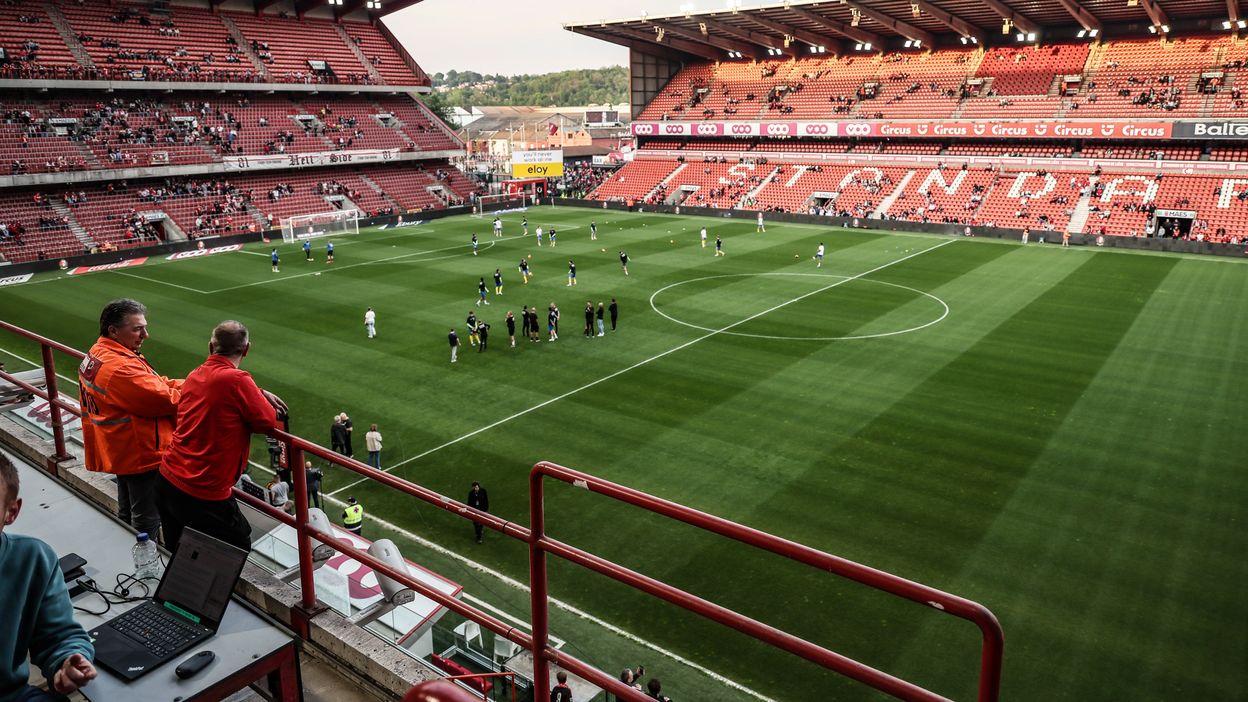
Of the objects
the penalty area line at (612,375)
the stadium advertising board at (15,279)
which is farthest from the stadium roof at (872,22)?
the stadium advertising board at (15,279)

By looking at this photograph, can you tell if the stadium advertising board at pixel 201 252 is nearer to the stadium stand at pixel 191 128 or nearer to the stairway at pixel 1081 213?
the stadium stand at pixel 191 128

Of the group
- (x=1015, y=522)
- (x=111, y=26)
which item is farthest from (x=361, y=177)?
(x=1015, y=522)

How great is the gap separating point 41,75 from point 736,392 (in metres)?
50.7

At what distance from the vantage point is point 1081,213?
2014 inches

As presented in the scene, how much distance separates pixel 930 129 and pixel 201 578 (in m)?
64.5

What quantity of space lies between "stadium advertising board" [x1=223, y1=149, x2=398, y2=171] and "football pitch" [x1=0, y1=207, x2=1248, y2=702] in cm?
1855

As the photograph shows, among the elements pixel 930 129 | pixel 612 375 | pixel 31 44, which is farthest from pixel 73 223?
pixel 930 129

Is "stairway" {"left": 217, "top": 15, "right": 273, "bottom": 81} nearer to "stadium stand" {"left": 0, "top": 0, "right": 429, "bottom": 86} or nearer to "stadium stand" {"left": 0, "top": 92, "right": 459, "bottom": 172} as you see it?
"stadium stand" {"left": 0, "top": 0, "right": 429, "bottom": 86}

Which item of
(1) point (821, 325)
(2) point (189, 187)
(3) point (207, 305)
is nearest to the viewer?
(1) point (821, 325)

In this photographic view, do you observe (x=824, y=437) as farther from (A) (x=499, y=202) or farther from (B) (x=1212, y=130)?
(A) (x=499, y=202)

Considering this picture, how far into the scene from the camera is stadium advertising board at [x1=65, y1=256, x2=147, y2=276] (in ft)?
137

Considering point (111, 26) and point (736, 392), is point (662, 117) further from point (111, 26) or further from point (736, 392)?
point (736, 392)

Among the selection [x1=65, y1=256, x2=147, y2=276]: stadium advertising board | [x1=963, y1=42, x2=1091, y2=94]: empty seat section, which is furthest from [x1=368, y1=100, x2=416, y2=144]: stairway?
[x1=963, y1=42, x2=1091, y2=94]: empty seat section

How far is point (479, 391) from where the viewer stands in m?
22.8
